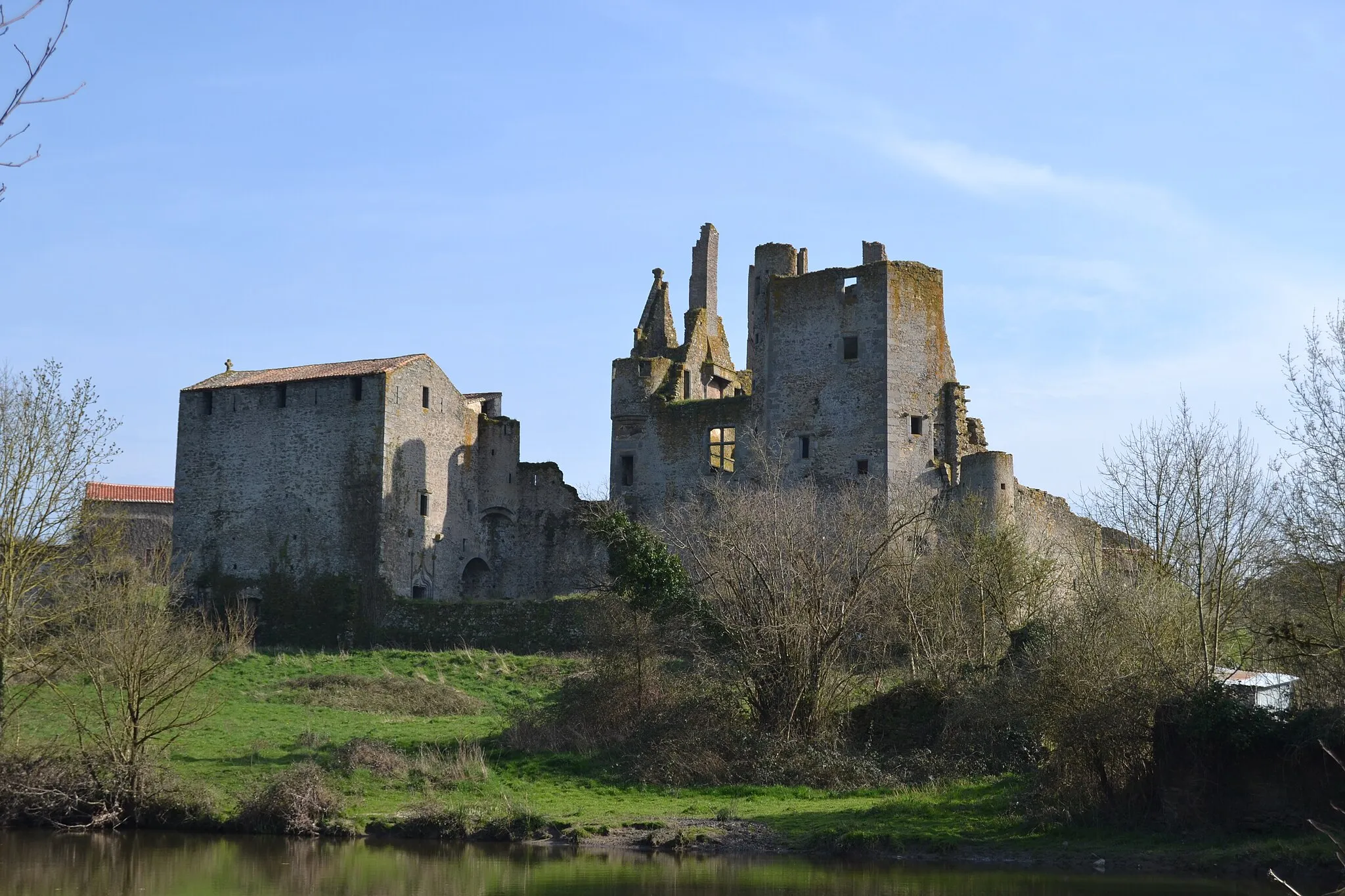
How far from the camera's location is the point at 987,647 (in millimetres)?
31094

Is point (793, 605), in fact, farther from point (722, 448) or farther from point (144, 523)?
point (144, 523)

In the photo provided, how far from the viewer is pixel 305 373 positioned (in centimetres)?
4516

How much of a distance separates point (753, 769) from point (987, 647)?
22.2 ft

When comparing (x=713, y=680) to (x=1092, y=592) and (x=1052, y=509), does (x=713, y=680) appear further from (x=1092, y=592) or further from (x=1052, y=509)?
(x=1052, y=509)

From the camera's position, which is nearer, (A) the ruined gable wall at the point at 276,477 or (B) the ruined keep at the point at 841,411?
(B) the ruined keep at the point at 841,411

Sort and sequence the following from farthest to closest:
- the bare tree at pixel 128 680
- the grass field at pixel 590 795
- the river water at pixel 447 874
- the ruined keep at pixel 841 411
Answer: the ruined keep at pixel 841 411 → the bare tree at pixel 128 680 → the grass field at pixel 590 795 → the river water at pixel 447 874

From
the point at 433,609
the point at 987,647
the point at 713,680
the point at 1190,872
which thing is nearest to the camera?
the point at 1190,872

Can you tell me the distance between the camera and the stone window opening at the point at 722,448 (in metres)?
44.7

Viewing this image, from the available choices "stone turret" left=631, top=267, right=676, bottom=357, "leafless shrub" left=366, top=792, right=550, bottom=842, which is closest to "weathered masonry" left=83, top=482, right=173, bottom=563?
"stone turret" left=631, top=267, right=676, bottom=357

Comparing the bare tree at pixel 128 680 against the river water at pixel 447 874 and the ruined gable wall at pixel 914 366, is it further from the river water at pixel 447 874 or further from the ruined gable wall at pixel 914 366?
the ruined gable wall at pixel 914 366

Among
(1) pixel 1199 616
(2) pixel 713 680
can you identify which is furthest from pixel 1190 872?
(2) pixel 713 680

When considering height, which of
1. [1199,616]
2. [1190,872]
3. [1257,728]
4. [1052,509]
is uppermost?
[1052,509]

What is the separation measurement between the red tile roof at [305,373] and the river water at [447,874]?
72.6ft

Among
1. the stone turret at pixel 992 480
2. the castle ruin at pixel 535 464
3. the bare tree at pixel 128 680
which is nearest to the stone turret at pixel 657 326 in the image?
the castle ruin at pixel 535 464
